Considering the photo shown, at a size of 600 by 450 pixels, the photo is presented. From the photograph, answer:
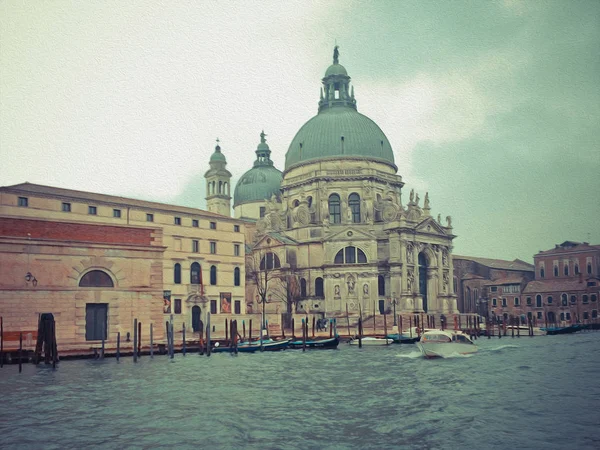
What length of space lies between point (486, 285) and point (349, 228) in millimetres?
31456

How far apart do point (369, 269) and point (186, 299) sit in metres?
21.8

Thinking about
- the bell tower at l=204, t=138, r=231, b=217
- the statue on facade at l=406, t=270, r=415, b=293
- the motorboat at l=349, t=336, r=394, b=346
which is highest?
the bell tower at l=204, t=138, r=231, b=217

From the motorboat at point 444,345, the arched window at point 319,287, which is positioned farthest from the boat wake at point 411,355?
the arched window at point 319,287

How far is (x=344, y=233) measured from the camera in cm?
7031

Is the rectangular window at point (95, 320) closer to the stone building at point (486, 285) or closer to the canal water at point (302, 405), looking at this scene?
the canal water at point (302, 405)

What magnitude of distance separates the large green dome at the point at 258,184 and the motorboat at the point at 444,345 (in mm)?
53613

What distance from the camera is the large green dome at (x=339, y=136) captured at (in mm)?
77000

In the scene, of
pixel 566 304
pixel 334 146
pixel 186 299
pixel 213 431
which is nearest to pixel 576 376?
pixel 213 431

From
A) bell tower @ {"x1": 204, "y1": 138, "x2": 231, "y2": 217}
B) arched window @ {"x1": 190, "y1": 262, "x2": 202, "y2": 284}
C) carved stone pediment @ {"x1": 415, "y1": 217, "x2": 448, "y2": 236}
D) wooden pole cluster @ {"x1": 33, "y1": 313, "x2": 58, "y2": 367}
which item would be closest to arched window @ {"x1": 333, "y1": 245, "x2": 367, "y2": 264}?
carved stone pediment @ {"x1": 415, "y1": 217, "x2": 448, "y2": 236}

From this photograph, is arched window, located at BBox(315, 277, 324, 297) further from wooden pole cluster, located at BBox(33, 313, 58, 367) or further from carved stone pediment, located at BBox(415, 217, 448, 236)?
wooden pole cluster, located at BBox(33, 313, 58, 367)

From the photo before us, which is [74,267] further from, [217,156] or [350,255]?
[217,156]

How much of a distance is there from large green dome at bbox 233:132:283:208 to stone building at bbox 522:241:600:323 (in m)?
36.4

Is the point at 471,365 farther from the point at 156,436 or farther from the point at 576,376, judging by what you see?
the point at 156,436

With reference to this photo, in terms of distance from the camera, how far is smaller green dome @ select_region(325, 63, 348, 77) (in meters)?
84.4
